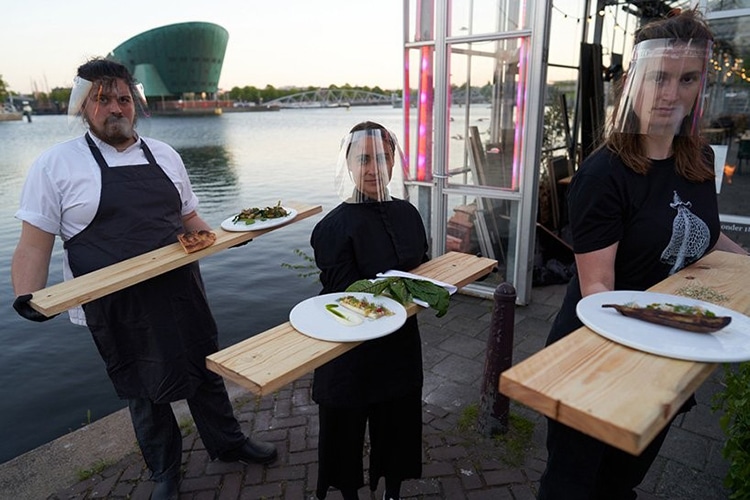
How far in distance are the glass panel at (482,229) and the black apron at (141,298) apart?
3.71 meters

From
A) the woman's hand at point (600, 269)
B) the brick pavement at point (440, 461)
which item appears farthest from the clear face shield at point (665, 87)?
the brick pavement at point (440, 461)

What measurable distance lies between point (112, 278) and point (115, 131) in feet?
2.81

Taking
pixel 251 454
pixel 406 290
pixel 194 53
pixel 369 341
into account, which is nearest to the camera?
pixel 406 290

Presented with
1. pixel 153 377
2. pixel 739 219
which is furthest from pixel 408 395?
pixel 739 219

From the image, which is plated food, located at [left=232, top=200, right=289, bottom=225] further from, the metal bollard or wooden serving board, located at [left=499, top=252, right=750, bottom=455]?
wooden serving board, located at [left=499, top=252, right=750, bottom=455]

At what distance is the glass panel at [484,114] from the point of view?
5.24 metres

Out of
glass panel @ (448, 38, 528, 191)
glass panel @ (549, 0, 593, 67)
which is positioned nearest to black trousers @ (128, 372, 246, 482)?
glass panel @ (448, 38, 528, 191)

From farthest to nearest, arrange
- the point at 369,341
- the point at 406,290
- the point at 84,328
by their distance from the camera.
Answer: the point at 84,328 < the point at 369,341 < the point at 406,290

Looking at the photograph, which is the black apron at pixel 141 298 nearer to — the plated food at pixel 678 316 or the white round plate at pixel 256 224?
the white round plate at pixel 256 224

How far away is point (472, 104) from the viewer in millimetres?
5566

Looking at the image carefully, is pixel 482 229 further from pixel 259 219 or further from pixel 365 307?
pixel 365 307

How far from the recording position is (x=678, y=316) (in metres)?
1.36

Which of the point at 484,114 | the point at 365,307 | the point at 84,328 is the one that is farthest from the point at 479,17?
the point at 84,328

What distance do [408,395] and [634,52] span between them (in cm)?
184
